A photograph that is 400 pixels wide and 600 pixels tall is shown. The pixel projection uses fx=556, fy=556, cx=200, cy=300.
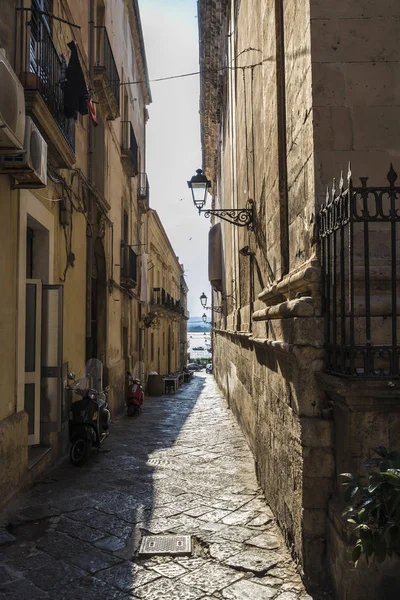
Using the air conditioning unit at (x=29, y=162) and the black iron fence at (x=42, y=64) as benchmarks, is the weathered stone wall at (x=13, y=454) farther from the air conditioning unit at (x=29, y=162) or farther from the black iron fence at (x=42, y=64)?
the black iron fence at (x=42, y=64)

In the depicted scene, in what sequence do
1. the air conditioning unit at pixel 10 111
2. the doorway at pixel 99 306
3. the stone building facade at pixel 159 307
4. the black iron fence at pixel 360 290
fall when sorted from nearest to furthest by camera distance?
the black iron fence at pixel 360 290 < the air conditioning unit at pixel 10 111 < the doorway at pixel 99 306 < the stone building facade at pixel 159 307

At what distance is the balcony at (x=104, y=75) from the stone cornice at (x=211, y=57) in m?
3.15

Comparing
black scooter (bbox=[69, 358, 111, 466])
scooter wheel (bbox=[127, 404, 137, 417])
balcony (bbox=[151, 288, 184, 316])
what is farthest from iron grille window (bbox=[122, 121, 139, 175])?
balcony (bbox=[151, 288, 184, 316])

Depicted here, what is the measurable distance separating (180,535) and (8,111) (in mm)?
3367

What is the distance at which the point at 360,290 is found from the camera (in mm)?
3486

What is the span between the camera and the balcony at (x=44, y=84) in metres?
5.17

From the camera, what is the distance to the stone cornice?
13742 millimetres

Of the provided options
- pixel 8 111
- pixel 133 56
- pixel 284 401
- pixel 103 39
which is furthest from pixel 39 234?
pixel 133 56

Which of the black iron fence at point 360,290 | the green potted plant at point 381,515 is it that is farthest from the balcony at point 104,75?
the green potted plant at point 381,515

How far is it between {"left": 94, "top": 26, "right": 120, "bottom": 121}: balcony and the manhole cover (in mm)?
7894

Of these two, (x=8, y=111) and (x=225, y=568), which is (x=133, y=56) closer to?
(x=8, y=111)

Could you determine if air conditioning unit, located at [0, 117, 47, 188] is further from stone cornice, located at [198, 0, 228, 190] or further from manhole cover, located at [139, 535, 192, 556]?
stone cornice, located at [198, 0, 228, 190]

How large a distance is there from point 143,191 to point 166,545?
15.9 metres

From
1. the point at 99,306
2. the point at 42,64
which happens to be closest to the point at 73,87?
the point at 42,64
